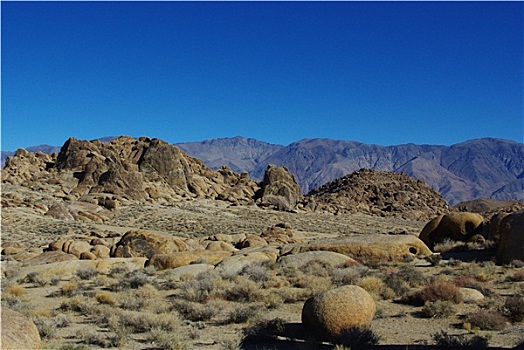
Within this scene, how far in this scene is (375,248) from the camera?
820 inches

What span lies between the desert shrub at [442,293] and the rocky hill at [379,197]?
68.6 m

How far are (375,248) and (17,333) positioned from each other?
54.1ft

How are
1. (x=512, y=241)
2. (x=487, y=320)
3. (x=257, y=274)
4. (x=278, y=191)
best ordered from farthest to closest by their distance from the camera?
(x=278, y=191) → (x=512, y=241) → (x=257, y=274) → (x=487, y=320)

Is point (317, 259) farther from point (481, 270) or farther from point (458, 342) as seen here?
point (458, 342)

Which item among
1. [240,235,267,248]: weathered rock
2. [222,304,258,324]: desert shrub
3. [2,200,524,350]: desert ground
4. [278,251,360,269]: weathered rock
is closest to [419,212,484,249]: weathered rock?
[2,200,524,350]: desert ground

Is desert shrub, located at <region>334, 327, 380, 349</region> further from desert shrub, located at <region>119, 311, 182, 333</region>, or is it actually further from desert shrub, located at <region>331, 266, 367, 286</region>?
desert shrub, located at <region>331, 266, 367, 286</region>


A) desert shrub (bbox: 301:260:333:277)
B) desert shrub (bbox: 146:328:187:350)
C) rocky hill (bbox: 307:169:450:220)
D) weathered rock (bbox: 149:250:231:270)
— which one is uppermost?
rocky hill (bbox: 307:169:450:220)

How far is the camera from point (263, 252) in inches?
863

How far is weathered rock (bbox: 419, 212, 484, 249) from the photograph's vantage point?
25.2 m

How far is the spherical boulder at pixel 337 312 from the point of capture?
30.5 feet

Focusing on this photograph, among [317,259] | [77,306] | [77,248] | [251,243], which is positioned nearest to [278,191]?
[251,243]

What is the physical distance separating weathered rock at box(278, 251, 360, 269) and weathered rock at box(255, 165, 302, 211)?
54.9 metres

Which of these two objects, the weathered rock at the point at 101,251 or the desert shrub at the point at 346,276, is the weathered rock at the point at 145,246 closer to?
the weathered rock at the point at 101,251

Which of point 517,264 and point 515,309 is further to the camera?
point 517,264
